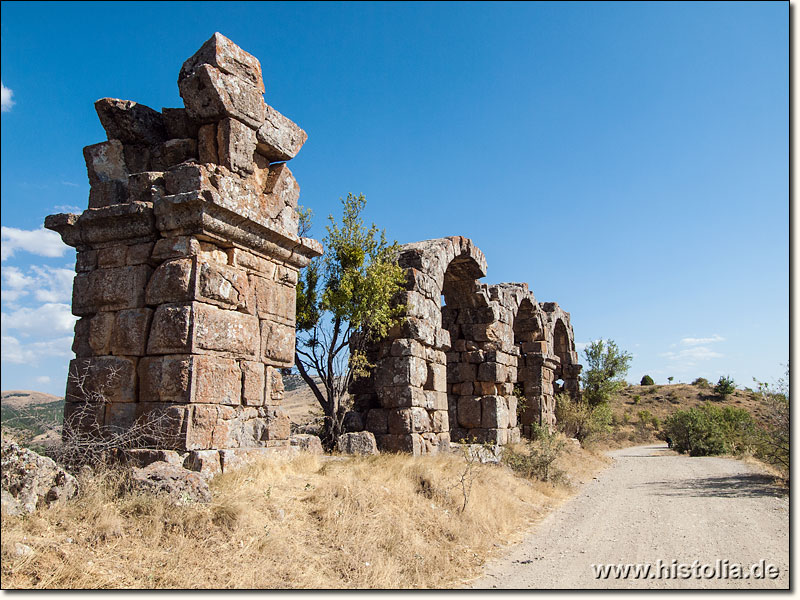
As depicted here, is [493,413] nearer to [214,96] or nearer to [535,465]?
[535,465]

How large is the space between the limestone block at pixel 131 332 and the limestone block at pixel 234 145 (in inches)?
69.8

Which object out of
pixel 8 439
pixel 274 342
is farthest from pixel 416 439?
pixel 8 439

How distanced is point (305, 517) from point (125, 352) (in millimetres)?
2383

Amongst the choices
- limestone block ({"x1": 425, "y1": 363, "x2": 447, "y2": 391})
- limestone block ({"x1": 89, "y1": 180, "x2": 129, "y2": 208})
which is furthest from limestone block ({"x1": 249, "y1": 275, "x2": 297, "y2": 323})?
limestone block ({"x1": 425, "y1": 363, "x2": 447, "y2": 391})

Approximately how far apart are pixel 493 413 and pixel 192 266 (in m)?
8.84

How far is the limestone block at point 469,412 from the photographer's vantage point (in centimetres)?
1315

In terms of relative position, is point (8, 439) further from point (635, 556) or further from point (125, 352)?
point (635, 556)

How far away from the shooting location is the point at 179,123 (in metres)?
6.55

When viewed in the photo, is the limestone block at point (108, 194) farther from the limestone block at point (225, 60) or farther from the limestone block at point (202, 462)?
the limestone block at point (202, 462)

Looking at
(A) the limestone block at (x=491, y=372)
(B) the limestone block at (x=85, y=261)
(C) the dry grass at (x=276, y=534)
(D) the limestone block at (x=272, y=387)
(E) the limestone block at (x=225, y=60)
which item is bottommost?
(C) the dry grass at (x=276, y=534)

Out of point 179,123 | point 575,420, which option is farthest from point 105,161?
point 575,420

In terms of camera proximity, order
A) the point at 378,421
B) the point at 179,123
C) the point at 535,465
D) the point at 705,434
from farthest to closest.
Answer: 1. the point at 705,434
2. the point at 535,465
3. the point at 378,421
4. the point at 179,123

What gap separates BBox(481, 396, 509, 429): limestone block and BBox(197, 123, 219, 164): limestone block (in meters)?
8.73

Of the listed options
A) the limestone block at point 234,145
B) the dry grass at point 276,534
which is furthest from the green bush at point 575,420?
the limestone block at point 234,145
